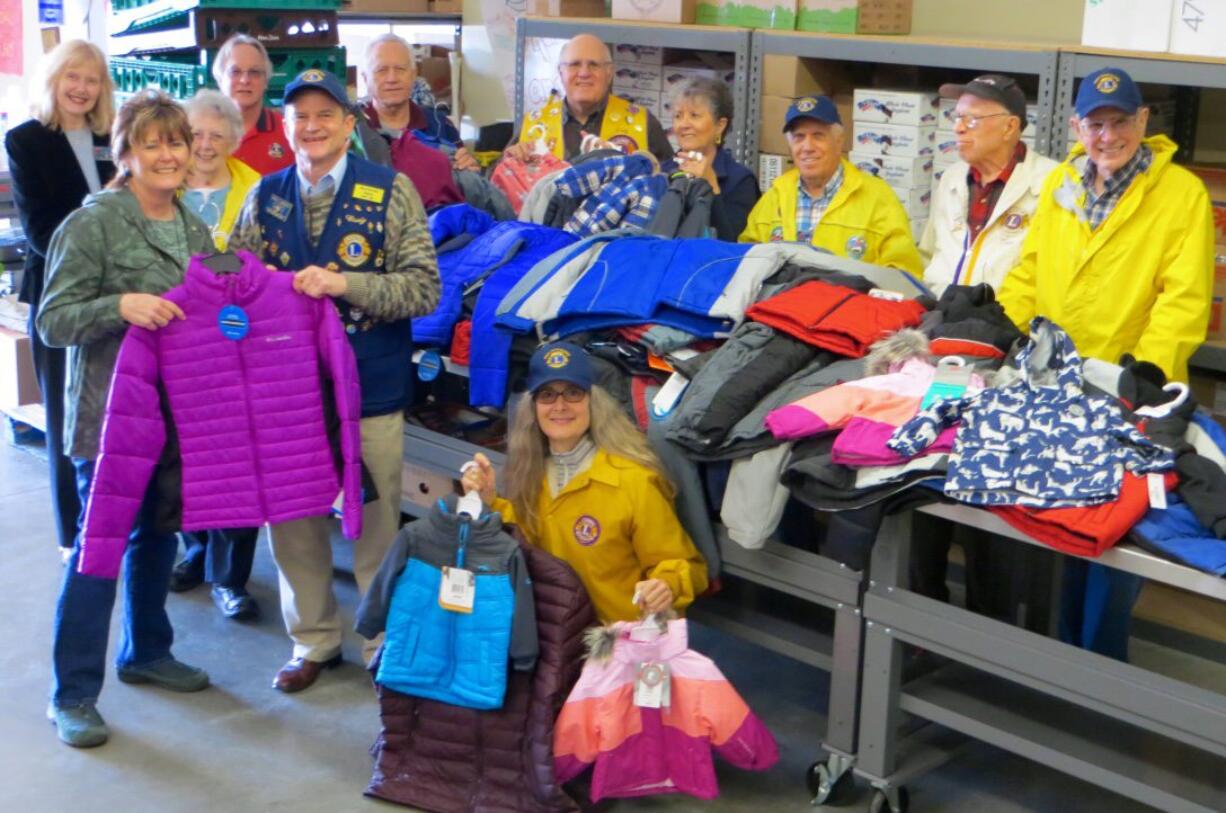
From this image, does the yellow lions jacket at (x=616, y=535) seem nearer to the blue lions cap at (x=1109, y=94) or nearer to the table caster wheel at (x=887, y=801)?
the table caster wheel at (x=887, y=801)

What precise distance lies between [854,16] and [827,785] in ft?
9.46

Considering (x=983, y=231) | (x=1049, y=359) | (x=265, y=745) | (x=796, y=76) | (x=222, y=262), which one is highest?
(x=796, y=76)

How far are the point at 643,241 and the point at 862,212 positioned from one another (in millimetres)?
698

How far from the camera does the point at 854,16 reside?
5266mm

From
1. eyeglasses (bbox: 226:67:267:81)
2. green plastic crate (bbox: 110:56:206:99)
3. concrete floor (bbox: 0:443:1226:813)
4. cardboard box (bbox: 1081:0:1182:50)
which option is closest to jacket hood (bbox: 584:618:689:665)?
concrete floor (bbox: 0:443:1226:813)

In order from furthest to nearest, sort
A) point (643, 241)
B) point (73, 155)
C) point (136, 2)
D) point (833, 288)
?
point (136, 2)
point (73, 155)
point (643, 241)
point (833, 288)

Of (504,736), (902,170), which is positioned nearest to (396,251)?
(504,736)

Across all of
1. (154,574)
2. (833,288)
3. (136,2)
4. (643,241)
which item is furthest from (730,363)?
(136,2)

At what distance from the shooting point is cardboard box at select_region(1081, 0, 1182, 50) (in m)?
4.24

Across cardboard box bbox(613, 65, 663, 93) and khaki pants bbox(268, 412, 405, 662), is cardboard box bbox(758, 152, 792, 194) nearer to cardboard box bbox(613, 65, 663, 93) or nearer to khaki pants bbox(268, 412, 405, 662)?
cardboard box bbox(613, 65, 663, 93)

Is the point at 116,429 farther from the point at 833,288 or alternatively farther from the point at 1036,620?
the point at 1036,620

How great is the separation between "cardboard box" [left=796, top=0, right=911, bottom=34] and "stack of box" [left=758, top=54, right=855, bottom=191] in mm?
148

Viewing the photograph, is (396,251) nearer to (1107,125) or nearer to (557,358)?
(557,358)

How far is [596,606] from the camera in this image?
373cm
